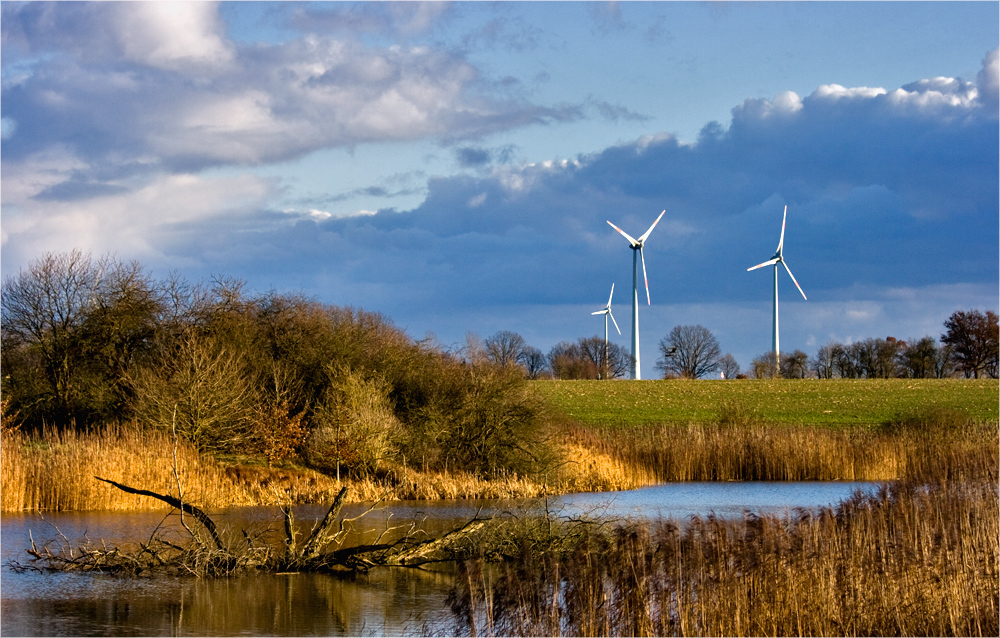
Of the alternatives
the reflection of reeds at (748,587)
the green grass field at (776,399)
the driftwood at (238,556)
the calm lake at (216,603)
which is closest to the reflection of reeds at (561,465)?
the calm lake at (216,603)

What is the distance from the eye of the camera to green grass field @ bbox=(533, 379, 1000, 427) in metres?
54.3

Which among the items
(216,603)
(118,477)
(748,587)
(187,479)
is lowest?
(216,603)

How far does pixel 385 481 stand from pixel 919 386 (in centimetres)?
5106

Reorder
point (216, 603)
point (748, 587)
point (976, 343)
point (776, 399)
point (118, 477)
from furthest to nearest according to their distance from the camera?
point (976, 343)
point (776, 399)
point (118, 477)
point (216, 603)
point (748, 587)

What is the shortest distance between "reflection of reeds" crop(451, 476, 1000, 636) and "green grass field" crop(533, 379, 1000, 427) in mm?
37409

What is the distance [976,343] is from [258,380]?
77.8m

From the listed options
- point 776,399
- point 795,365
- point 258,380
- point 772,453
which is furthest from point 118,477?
point 795,365

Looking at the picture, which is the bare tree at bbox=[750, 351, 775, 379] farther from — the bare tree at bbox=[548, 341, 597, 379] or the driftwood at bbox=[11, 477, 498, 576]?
the driftwood at bbox=[11, 477, 498, 576]

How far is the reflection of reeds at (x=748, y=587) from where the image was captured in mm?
10672

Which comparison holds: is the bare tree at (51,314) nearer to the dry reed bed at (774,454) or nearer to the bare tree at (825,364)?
the dry reed bed at (774,454)

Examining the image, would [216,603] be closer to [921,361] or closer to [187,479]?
[187,479]

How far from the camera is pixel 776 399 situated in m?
63.2

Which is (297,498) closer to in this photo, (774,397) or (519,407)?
(519,407)

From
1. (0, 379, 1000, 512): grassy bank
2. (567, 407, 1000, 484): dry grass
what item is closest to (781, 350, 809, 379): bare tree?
(0, 379, 1000, 512): grassy bank
